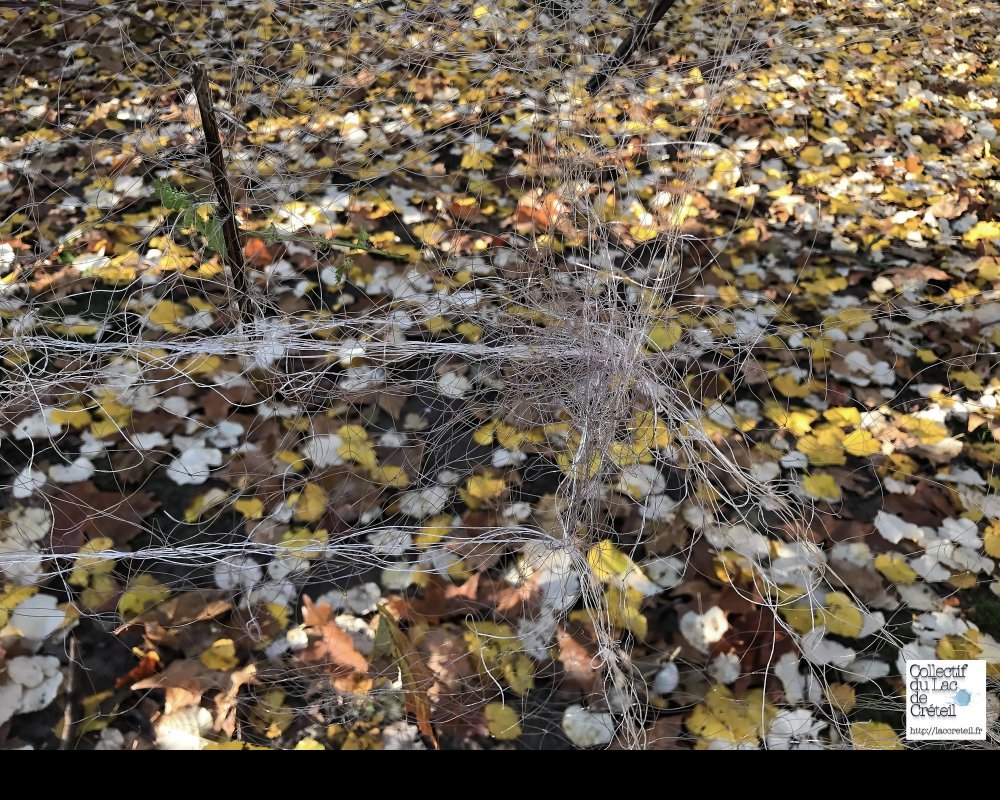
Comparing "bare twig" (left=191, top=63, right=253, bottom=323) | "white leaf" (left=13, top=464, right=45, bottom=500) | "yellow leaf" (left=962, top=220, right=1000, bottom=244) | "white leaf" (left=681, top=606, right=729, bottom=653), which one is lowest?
"white leaf" (left=681, top=606, right=729, bottom=653)

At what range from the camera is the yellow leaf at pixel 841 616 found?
1720 millimetres

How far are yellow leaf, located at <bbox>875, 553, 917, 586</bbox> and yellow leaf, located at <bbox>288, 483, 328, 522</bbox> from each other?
141 centimetres

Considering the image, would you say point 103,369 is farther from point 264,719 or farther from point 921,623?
point 921,623

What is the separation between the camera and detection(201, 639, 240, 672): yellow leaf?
162 centimetres

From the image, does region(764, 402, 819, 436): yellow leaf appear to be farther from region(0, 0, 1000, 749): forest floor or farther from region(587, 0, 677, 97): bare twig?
region(587, 0, 677, 97): bare twig

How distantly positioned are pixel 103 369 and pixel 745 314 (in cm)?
196

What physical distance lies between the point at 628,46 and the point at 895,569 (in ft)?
6.58

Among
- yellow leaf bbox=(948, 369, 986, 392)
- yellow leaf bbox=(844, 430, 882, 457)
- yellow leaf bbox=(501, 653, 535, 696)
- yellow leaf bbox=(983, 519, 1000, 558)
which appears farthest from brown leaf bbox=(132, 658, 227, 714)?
yellow leaf bbox=(948, 369, 986, 392)

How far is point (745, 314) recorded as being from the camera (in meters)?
2.36

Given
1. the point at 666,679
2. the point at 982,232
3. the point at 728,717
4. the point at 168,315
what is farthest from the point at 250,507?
the point at 982,232

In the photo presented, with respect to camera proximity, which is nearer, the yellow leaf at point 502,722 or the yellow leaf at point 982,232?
the yellow leaf at point 502,722

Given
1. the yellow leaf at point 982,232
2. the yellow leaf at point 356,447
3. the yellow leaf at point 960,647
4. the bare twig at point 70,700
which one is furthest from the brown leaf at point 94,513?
the yellow leaf at point 982,232

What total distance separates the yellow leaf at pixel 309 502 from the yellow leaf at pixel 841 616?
127 cm

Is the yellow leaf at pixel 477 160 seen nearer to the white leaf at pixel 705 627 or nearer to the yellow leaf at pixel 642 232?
the yellow leaf at pixel 642 232
